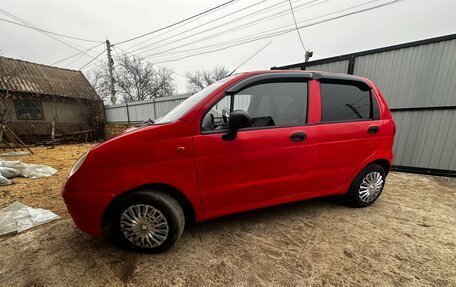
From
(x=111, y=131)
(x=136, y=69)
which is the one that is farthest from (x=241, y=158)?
(x=136, y=69)

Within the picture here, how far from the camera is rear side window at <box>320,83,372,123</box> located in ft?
8.01

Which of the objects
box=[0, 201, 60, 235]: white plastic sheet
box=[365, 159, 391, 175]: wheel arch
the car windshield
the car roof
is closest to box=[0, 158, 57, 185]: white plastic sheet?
box=[0, 201, 60, 235]: white plastic sheet

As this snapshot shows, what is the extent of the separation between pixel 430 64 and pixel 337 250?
A: 16.0ft

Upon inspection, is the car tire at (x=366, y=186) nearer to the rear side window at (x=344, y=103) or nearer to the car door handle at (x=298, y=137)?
the rear side window at (x=344, y=103)

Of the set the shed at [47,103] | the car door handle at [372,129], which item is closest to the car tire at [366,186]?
the car door handle at [372,129]

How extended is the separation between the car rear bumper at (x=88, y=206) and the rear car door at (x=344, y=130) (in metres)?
2.32

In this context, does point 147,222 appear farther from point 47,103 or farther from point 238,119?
point 47,103

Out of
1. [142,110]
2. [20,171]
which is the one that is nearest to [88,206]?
[20,171]

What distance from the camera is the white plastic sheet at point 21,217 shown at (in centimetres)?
246

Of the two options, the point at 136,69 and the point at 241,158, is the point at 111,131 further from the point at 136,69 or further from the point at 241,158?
the point at 136,69

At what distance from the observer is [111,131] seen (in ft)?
46.3

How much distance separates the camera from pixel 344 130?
246 cm

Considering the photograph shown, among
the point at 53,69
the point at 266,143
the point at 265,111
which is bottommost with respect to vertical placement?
the point at 266,143

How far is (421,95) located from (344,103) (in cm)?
348
